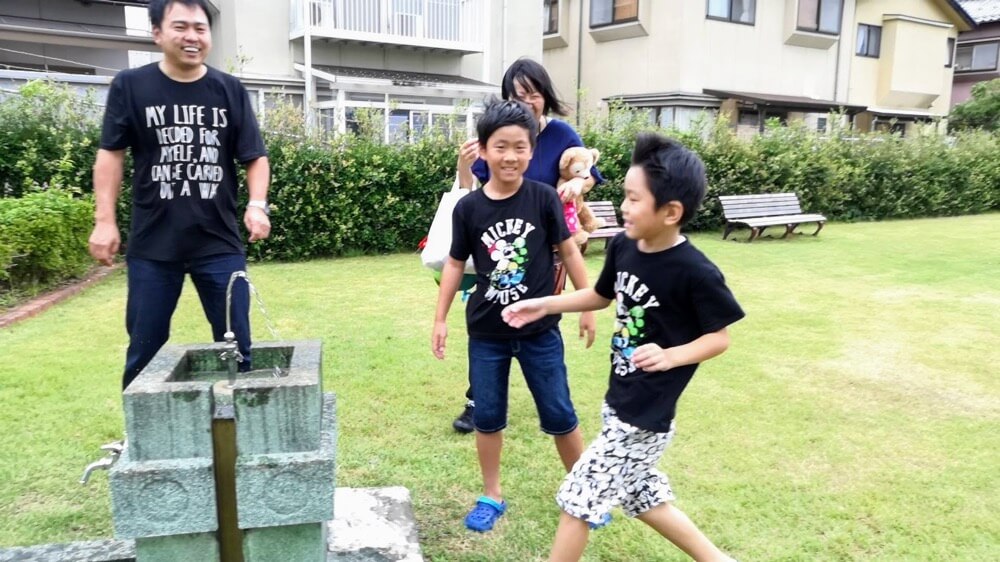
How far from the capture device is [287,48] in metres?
15.4

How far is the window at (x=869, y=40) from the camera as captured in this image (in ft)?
71.2

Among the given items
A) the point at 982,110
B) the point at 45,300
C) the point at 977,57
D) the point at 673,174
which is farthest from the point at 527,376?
the point at 977,57

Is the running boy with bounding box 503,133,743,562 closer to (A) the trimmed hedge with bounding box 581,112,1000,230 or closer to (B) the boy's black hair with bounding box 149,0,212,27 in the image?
(B) the boy's black hair with bounding box 149,0,212,27

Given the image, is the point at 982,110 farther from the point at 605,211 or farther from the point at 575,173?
the point at 575,173

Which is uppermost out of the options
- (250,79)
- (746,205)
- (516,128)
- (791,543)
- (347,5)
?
(347,5)

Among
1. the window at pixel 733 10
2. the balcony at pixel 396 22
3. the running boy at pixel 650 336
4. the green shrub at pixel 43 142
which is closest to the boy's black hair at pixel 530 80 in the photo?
the running boy at pixel 650 336

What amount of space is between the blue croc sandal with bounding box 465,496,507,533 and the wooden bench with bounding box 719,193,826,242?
366 inches

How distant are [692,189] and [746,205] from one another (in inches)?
404

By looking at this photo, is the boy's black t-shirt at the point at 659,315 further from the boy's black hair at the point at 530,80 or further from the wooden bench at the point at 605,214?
the wooden bench at the point at 605,214

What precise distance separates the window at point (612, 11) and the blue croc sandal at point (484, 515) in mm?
17841

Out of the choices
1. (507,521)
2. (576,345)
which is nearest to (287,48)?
(576,345)

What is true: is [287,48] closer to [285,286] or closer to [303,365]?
[285,286]

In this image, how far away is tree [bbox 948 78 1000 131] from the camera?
2356cm

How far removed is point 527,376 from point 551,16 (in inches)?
787
